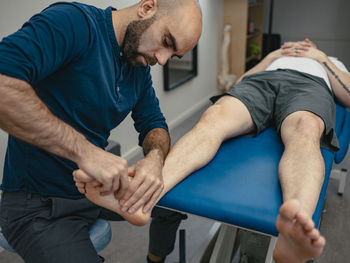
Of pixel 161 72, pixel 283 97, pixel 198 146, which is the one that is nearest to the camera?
pixel 198 146

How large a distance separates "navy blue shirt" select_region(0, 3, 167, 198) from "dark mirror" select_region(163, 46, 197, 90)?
1.73 m

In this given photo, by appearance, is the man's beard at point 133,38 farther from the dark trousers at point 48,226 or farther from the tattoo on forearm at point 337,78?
the tattoo on forearm at point 337,78

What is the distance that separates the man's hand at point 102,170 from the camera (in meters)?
0.80

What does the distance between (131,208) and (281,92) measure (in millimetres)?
1016

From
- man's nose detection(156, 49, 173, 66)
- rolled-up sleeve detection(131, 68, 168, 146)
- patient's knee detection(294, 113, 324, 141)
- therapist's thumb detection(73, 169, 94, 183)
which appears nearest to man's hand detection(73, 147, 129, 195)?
therapist's thumb detection(73, 169, 94, 183)

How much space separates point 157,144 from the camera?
121 cm

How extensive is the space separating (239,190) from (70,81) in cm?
58

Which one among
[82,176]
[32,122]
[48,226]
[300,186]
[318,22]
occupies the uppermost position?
[32,122]

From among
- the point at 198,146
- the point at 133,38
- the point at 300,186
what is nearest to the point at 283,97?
the point at 198,146

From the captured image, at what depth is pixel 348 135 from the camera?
5.47 feet

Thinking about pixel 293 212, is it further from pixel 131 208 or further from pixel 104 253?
pixel 104 253

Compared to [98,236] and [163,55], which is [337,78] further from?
[98,236]

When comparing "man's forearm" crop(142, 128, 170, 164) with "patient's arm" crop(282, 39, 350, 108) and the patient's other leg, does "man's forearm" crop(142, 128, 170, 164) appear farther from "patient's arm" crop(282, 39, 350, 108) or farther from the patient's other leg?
"patient's arm" crop(282, 39, 350, 108)

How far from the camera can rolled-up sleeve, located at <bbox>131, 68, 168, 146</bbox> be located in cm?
130
